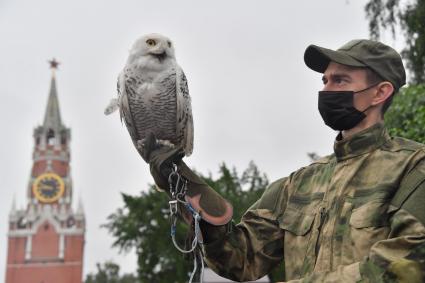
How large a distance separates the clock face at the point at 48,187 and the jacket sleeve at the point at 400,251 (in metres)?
82.3

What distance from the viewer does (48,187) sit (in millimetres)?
82750

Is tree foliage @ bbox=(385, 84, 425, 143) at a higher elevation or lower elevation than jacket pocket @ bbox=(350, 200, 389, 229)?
higher

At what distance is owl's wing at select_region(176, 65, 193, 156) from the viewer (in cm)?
362

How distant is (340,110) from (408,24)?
9.85 metres

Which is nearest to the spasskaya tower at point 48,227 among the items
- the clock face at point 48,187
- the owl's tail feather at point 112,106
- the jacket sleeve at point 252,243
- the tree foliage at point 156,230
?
the clock face at point 48,187

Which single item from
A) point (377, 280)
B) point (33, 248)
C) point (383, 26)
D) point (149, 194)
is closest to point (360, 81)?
point (377, 280)

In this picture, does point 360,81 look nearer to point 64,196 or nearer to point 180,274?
point 180,274

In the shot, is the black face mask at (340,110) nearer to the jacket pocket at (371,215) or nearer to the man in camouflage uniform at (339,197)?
the man in camouflage uniform at (339,197)

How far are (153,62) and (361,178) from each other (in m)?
1.29

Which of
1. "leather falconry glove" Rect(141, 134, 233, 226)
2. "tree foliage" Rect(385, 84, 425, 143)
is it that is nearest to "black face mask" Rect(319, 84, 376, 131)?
"leather falconry glove" Rect(141, 134, 233, 226)

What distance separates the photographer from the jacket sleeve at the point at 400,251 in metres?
2.53

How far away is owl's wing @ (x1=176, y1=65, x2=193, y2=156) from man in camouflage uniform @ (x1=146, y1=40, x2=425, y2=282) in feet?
1.29

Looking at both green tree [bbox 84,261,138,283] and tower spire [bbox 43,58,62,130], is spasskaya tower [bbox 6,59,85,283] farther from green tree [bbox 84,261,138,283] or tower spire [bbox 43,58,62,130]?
green tree [bbox 84,261,138,283]

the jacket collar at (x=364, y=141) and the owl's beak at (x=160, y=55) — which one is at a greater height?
the owl's beak at (x=160, y=55)
